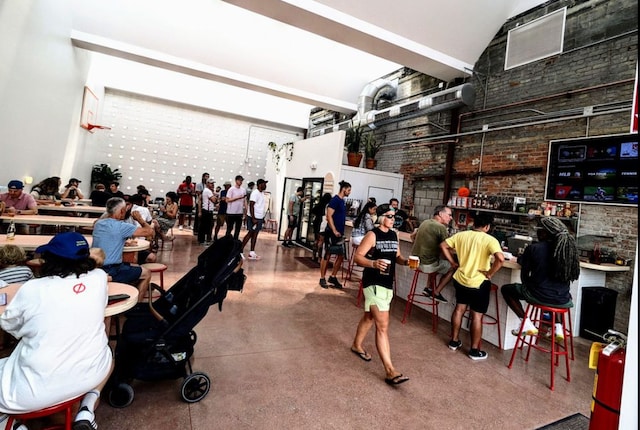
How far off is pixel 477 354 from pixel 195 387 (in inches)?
105

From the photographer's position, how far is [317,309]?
4.35 metres

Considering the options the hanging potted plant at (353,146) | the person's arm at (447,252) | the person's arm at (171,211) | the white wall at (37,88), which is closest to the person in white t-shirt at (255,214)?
the person's arm at (171,211)

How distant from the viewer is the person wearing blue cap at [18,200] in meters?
4.45

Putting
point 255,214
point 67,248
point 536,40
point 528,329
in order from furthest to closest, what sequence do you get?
1. point 255,214
2. point 536,40
3. point 528,329
4. point 67,248

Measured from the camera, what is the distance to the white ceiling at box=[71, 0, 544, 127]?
5480 mm

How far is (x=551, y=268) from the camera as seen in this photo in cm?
310

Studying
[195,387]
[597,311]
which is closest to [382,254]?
[195,387]

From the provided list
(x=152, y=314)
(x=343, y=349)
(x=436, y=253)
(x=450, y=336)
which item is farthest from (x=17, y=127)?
(x=450, y=336)

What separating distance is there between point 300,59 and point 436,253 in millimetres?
6141

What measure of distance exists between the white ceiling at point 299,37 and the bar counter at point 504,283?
3562 mm

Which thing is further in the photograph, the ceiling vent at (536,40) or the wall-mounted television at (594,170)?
the ceiling vent at (536,40)

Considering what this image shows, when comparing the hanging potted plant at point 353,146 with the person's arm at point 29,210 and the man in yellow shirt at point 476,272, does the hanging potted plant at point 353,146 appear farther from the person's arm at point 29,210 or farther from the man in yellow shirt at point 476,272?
the person's arm at point 29,210

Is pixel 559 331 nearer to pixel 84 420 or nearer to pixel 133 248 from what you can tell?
pixel 84 420

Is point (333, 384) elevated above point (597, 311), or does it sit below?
below
